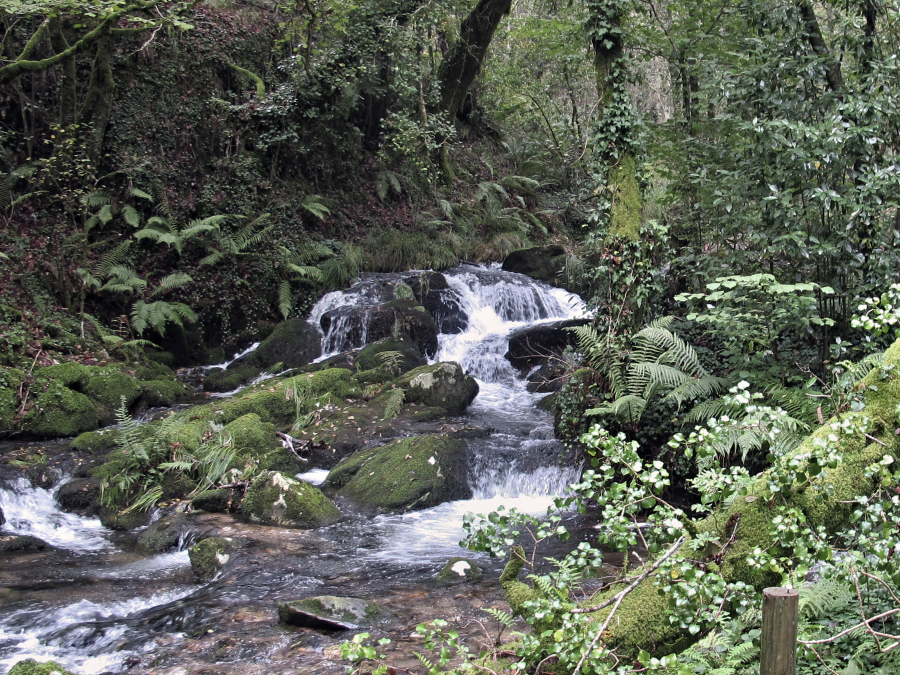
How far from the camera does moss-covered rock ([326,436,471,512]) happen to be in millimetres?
7570

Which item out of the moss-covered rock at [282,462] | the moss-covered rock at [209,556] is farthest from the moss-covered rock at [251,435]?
the moss-covered rock at [209,556]

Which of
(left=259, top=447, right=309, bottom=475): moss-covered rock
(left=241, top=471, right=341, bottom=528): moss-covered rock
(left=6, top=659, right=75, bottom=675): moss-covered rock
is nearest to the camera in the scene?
(left=6, top=659, right=75, bottom=675): moss-covered rock

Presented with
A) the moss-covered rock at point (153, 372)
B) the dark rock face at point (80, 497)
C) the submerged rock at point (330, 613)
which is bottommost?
the submerged rock at point (330, 613)

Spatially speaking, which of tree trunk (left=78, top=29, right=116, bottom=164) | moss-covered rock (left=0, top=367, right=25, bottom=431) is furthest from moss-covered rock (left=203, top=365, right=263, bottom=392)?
tree trunk (left=78, top=29, right=116, bottom=164)

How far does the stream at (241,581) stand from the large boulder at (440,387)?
1.43 m

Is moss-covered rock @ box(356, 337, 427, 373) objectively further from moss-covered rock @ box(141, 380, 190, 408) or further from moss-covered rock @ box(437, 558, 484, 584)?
moss-covered rock @ box(437, 558, 484, 584)

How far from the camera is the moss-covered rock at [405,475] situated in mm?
7570

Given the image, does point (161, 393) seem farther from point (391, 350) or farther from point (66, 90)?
point (66, 90)

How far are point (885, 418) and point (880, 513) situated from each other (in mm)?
621

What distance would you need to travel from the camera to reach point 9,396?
9.21m

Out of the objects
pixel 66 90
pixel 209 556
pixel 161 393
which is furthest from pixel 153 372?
pixel 209 556

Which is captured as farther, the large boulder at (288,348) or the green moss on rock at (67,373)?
the large boulder at (288,348)

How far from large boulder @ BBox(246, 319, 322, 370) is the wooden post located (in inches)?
449

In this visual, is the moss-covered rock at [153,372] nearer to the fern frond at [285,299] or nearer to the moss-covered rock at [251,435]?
the fern frond at [285,299]
